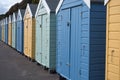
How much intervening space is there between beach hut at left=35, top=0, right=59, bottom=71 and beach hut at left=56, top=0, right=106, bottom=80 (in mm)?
2270

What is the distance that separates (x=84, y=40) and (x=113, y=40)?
1.68m

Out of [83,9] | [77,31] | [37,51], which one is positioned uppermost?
[83,9]

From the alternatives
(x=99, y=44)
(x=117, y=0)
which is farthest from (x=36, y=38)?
(x=117, y=0)

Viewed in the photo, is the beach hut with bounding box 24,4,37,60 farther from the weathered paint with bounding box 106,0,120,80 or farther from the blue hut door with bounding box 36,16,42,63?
the weathered paint with bounding box 106,0,120,80

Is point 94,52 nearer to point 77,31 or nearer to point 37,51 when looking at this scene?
point 77,31

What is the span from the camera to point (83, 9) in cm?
801

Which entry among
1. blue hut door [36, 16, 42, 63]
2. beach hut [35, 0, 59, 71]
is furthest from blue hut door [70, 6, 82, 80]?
blue hut door [36, 16, 42, 63]

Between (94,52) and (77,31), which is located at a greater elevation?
(77,31)

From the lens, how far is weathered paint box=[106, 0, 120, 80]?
6207mm

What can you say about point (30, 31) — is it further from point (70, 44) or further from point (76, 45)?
point (76, 45)

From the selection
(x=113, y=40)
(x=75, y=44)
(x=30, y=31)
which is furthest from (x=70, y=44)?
(x=30, y=31)

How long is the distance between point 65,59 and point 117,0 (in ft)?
12.9

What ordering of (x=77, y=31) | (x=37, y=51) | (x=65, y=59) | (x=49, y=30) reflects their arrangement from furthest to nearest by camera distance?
1. (x=37, y=51)
2. (x=49, y=30)
3. (x=65, y=59)
4. (x=77, y=31)

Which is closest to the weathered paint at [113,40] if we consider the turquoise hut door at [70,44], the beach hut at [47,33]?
the turquoise hut door at [70,44]
